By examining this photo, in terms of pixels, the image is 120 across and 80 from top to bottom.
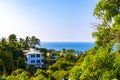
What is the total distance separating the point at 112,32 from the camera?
11.5 metres

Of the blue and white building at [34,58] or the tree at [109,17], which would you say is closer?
the tree at [109,17]

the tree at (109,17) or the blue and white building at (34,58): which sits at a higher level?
the tree at (109,17)

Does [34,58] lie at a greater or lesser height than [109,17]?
lesser

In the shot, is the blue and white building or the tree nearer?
the tree

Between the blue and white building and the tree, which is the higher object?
the tree

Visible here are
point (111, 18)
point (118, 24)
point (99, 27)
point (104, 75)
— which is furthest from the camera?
point (99, 27)

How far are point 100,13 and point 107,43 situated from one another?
1118 millimetres

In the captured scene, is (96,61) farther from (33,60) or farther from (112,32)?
(33,60)

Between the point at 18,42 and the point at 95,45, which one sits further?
the point at 18,42

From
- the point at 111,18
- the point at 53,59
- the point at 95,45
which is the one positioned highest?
the point at 111,18

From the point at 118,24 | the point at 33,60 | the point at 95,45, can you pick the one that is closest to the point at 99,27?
the point at 95,45

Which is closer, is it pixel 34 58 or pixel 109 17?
pixel 109 17

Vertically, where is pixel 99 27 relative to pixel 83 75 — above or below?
above

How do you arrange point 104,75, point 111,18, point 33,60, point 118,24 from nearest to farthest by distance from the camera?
point 104,75 < point 118,24 < point 111,18 < point 33,60
